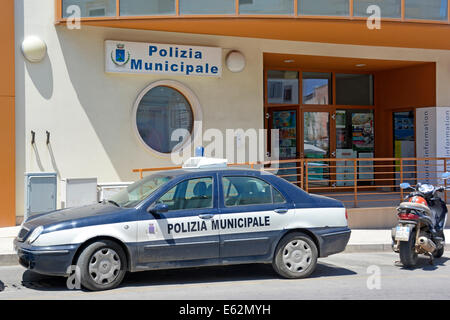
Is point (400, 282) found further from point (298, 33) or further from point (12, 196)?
→ point (12, 196)

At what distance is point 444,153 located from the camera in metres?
14.8

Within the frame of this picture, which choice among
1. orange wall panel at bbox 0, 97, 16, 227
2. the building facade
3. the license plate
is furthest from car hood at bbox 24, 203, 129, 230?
the building facade

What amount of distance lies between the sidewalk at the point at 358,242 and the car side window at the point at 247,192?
317 cm

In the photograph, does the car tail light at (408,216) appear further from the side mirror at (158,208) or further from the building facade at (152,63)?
the building facade at (152,63)

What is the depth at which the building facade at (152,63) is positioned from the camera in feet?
37.7

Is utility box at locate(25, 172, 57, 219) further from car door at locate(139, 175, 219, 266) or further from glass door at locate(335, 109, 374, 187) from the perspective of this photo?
glass door at locate(335, 109, 374, 187)

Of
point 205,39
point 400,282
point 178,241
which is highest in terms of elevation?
point 205,39

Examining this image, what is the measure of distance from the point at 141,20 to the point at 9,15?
2.70 m

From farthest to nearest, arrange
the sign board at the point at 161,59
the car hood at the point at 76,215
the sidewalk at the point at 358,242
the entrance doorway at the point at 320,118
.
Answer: the entrance doorway at the point at 320,118, the sign board at the point at 161,59, the sidewalk at the point at 358,242, the car hood at the point at 76,215

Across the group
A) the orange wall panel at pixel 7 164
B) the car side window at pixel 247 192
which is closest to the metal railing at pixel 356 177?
the orange wall panel at pixel 7 164

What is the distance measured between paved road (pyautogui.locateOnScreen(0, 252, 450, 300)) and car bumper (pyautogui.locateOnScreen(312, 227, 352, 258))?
1.29ft

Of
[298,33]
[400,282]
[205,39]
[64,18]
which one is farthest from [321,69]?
[400,282]

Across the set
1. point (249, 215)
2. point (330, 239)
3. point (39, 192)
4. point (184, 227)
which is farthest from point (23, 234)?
point (330, 239)

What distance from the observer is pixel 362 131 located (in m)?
16.7
